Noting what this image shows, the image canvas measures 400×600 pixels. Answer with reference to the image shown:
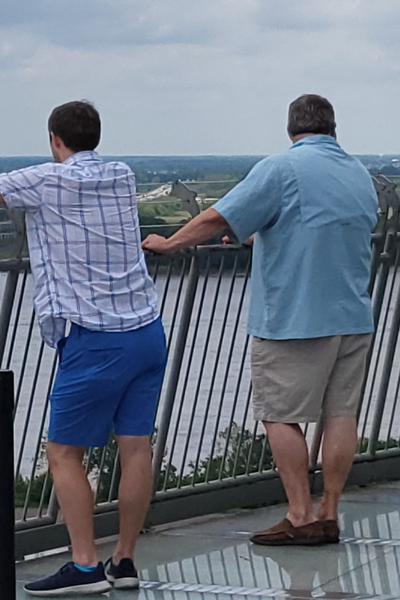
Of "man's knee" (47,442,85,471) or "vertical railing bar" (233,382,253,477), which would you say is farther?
"vertical railing bar" (233,382,253,477)

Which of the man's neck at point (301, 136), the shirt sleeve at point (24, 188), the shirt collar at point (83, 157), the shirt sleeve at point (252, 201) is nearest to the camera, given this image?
the shirt sleeve at point (24, 188)

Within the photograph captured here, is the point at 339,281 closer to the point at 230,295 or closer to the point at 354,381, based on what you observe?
the point at 354,381

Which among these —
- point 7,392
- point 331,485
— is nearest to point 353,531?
point 331,485

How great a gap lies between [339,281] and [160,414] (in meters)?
1.18

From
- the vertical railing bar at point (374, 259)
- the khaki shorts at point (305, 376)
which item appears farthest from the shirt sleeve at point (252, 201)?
the vertical railing bar at point (374, 259)

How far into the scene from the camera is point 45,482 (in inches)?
232

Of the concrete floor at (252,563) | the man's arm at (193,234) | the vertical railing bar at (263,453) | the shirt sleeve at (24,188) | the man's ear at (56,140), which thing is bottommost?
the concrete floor at (252,563)

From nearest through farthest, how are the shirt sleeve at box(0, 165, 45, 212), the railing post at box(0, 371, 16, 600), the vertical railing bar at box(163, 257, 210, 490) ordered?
the railing post at box(0, 371, 16, 600) → the shirt sleeve at box(0, 165, 45, 212) → the vertical railing bar at box(163, 257, 210, 490)

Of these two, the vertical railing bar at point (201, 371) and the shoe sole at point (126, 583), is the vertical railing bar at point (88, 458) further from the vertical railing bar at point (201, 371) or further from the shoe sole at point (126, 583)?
the shoe sole at point (126, 583)

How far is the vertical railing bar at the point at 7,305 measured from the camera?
5.48m

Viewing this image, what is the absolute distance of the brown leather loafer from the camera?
5758 millimetres

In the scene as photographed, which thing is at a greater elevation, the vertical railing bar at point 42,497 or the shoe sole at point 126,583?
the vertical railing bar at point 42,497

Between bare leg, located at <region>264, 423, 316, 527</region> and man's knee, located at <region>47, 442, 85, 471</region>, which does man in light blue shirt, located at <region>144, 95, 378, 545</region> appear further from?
man's knee, located at <region>47, 442, 85, 471</region>

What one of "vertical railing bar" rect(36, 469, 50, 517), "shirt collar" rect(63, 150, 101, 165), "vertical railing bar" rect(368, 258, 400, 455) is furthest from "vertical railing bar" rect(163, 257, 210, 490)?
"shirt collar" rect(63, 150, 101, 165)
